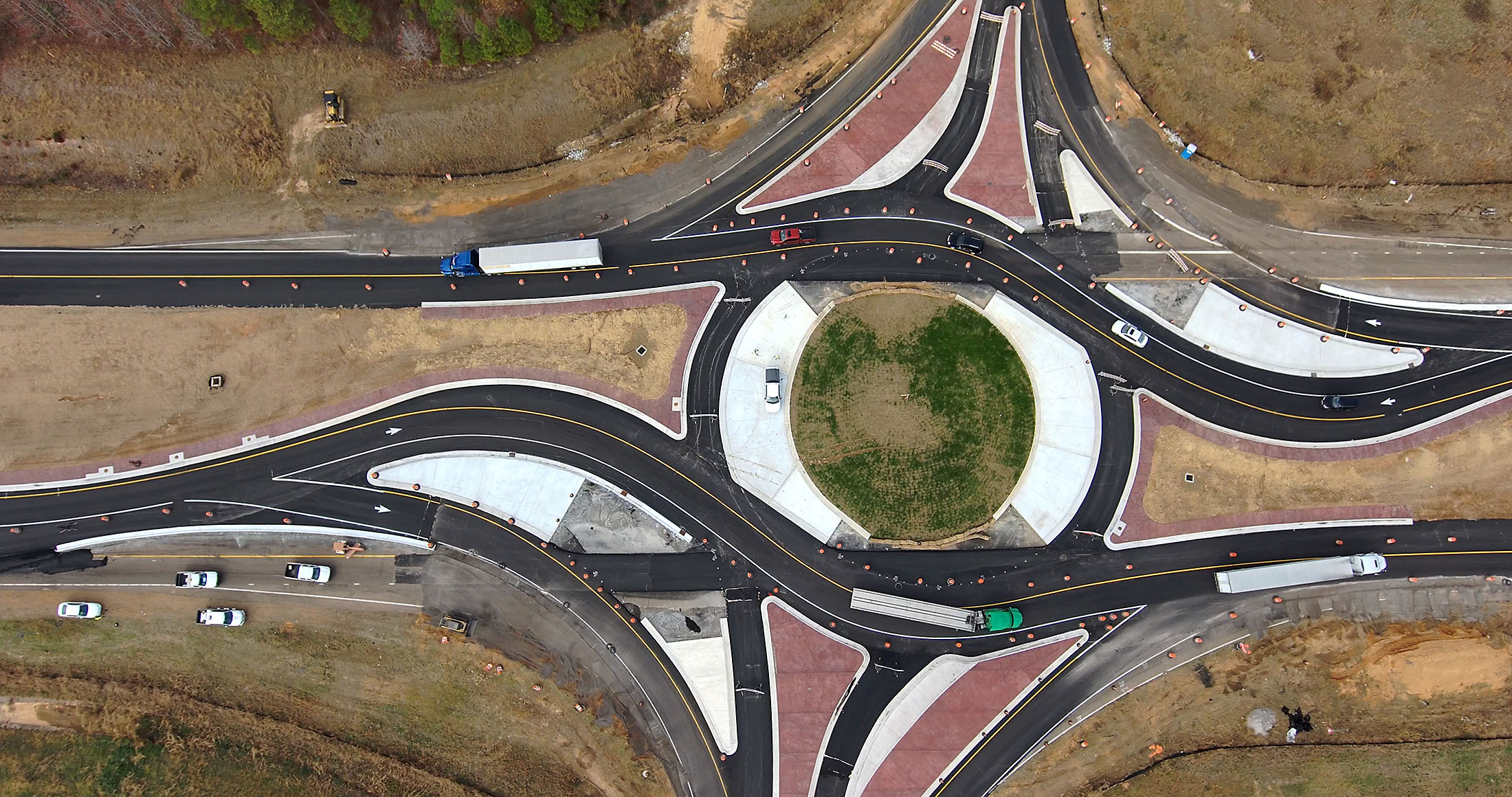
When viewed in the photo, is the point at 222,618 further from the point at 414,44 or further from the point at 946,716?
the point at 946,716

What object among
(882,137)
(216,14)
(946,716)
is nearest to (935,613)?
(946,716)

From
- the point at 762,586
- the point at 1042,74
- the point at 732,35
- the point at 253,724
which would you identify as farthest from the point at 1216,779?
the point at 253,724

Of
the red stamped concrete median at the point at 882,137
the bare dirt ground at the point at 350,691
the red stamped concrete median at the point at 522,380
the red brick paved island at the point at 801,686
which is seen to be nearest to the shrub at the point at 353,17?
the red stamped concrete median at the point at 522,380

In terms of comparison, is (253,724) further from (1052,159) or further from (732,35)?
(1052,159)

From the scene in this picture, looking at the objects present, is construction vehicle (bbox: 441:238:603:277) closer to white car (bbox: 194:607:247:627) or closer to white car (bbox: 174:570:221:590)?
white car (bbox: 174:570:221:590)

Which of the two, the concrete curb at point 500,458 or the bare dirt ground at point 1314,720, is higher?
the concrete curb at point 500,458

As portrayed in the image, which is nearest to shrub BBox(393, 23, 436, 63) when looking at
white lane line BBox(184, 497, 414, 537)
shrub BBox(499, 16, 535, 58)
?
shrub BBox(499, 16, 535, 58)

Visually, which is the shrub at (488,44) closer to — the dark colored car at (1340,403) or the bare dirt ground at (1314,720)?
the bare dirt ground at (1314,720)

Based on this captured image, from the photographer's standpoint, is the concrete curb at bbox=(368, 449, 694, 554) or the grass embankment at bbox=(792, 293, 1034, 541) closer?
the grass embankment at bbox=(792, 293, 1034, 541)
